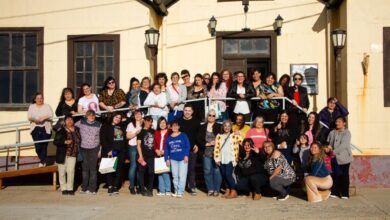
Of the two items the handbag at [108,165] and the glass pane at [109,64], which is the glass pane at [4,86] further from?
the handbag at [108,165]

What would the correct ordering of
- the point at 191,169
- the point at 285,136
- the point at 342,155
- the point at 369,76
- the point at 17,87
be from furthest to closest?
the point at 17,87 < the point at 369,76 < the point at 191,169 < the point at 285,136 < the point at 342,155

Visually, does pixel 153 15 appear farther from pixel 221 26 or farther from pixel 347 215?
pixel 347 215

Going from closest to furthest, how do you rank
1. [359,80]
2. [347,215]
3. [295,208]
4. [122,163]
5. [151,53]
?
[347,215], [295,208], [122,163], [359,80], [151,53]

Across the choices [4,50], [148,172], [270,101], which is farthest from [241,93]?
[4,50]

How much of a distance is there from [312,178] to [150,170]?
10.6 feet

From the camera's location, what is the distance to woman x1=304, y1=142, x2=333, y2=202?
10203 millimetres

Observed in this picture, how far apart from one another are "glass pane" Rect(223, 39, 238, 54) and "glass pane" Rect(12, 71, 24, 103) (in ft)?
17.2

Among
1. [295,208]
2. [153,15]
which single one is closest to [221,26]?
[153,15]

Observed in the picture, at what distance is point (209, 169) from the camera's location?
1082 cm

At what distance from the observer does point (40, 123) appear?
38.7ft

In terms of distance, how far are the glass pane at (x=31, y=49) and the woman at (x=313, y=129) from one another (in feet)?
22.5

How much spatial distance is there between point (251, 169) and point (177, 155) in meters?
1.50

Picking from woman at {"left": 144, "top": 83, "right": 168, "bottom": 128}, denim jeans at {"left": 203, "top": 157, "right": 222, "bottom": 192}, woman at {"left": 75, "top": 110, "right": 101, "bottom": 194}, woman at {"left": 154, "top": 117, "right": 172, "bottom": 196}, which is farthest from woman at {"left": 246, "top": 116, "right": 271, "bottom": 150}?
woman at {"left": 75, "top": 110, "right": 101, "bottom": 194}

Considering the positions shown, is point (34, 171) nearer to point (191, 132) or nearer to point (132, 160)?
point (132, 160)
